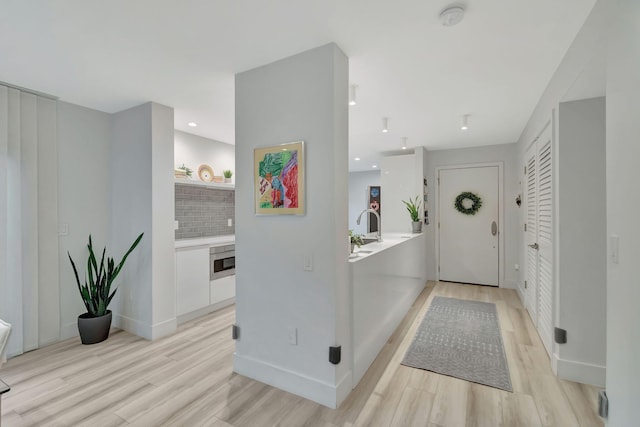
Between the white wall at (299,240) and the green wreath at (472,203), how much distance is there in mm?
3749

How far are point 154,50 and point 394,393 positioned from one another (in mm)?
2859

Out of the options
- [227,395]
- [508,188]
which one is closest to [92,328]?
[227,395]

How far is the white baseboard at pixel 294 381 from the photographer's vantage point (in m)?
1.90

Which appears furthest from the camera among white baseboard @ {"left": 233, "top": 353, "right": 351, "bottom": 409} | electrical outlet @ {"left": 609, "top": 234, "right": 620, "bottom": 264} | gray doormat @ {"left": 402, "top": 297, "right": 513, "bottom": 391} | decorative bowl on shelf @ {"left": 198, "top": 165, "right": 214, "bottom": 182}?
decorative bowl on shelf @ {"left": 198, "top": 165, "right": 214, "bottom": 182}

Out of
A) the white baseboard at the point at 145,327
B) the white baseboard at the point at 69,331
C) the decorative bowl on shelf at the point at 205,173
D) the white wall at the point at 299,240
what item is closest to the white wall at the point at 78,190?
the white baseboard at the point at 69,331

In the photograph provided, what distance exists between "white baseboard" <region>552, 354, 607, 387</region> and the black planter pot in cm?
395

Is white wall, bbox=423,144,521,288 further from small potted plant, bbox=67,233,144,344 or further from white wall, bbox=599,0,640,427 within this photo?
small potted plant, bbox=67,233,144,344

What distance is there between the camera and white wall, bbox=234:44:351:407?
1900 millimetres

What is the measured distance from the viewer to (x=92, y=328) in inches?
110

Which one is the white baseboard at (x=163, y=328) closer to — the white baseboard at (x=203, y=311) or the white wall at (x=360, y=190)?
the white baseboard at (x=203, y=311)

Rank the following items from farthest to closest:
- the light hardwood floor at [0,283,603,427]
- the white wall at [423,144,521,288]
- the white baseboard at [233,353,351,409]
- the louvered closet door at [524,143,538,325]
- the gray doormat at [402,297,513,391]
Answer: the white wall at [423,144,521,288], the louvered closet door at [524,143,538,325], the gray doormat at [402,297,513,391], the white baseboard at [233,353,351,409], the light hardwood floor at [0,283,603,427]

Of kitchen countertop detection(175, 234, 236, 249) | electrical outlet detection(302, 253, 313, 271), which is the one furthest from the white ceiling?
kitchen countertop detection(175, 234, 236, 249)

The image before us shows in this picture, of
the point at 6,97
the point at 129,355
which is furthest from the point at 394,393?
the point at 6,97

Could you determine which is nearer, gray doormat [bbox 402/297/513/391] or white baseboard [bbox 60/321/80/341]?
gray doormat [bbox 402/297/513/391]
